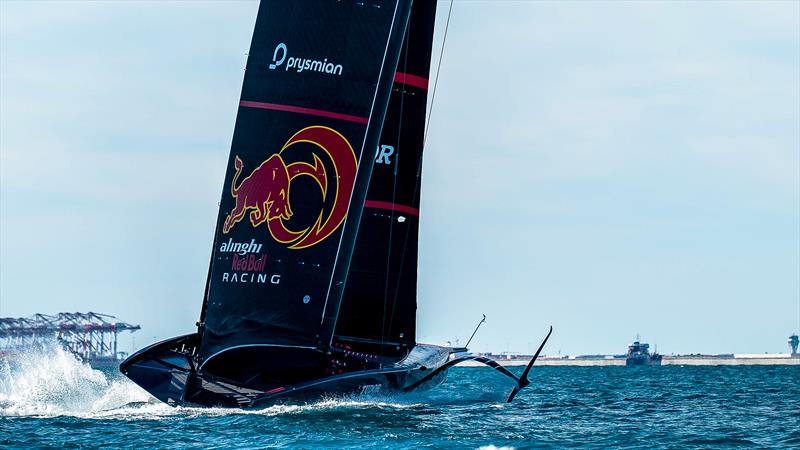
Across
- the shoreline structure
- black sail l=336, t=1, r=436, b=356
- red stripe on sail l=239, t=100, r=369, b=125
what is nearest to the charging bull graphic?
red stripe on sail l=239, t=100, r=369, b=125

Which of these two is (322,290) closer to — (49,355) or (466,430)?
A: (466,430)

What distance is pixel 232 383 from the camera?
1196 inches

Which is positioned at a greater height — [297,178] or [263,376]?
[297,178]

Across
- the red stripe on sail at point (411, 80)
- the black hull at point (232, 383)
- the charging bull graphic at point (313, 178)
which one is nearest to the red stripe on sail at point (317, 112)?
the charging bull graphic at point (313, 178)

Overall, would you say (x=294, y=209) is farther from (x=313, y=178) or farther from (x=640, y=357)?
(x=640, y=357)

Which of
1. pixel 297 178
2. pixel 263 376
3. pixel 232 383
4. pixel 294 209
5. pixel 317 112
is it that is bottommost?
pixel 232 383

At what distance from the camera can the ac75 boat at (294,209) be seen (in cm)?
3002

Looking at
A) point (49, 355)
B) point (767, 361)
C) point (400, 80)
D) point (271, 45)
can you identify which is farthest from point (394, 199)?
point (767, 361)

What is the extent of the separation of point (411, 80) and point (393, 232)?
12.3ft

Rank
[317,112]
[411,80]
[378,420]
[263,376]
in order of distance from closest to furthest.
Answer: [378,420]
[317,112]
[263,376]
[411,80]

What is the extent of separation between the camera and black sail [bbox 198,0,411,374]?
98.6 feet

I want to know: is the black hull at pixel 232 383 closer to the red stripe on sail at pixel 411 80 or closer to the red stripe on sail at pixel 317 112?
the red stripe on sail at pixel 317 112

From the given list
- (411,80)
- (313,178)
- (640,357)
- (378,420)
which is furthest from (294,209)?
(640,357)

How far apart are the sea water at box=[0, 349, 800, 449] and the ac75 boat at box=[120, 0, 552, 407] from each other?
87 centimetres
